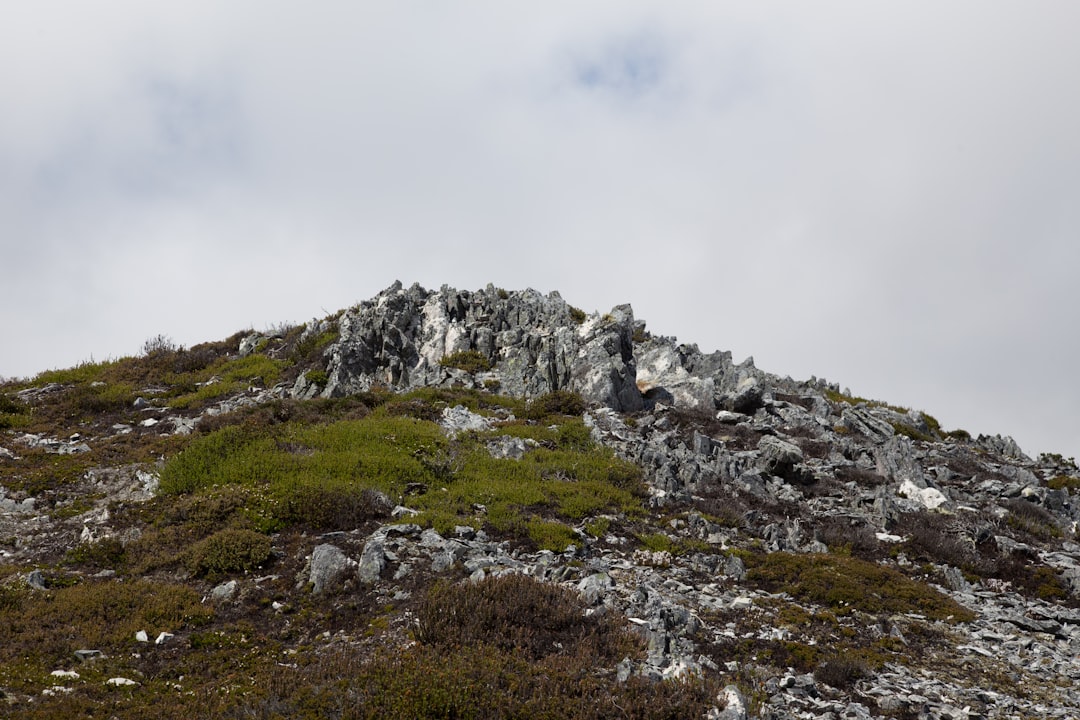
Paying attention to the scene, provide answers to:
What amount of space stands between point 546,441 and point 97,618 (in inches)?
608

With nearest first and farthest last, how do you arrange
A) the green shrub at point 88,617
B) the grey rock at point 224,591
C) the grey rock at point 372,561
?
the green shrub at point 88,617, the grey rock at point 224,591, the grey rock at point 372,561

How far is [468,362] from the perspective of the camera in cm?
3538

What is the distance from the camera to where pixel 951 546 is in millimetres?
19109

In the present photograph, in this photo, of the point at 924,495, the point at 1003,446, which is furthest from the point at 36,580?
the point at 1003,446

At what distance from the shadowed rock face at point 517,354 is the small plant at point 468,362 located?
0.32 m

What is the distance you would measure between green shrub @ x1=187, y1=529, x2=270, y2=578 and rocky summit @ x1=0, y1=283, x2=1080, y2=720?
0.07m

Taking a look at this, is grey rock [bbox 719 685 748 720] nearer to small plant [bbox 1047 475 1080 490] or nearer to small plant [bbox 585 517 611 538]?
small plant [bbox 585 517 611 538]

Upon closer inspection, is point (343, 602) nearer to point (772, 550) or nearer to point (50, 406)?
point (772, 550)

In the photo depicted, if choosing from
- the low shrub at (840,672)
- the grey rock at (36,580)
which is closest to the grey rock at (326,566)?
the grey rock at (36,580)

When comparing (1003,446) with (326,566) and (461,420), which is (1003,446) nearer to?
(461,420)

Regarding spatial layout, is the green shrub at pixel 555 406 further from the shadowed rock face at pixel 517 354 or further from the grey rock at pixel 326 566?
the grey rock at pixel 326 566

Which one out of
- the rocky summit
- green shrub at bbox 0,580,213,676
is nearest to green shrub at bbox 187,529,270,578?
the rocky summit

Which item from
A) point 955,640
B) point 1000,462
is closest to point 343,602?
point 955,640

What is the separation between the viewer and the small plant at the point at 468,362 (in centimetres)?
3506
